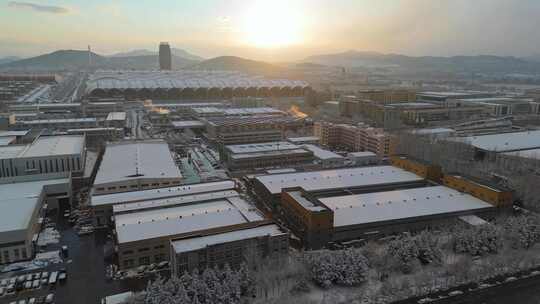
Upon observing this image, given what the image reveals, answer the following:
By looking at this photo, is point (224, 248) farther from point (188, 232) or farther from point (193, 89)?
point (193, 89)

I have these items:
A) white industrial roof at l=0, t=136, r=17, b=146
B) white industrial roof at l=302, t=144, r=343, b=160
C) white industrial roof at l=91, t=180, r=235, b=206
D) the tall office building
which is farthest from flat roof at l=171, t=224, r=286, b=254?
the tall office building

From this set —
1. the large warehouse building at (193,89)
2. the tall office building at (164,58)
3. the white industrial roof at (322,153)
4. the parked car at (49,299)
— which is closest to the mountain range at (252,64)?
the tall office building at (164,58)

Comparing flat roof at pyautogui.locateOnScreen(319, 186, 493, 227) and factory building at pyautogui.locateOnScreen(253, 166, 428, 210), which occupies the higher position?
factory building at pyautogui.locateOnScreen(253, 166, 428, 210)

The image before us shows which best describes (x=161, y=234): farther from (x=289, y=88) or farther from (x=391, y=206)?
(x=289, y=88)

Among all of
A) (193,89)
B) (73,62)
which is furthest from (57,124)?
(73,62)

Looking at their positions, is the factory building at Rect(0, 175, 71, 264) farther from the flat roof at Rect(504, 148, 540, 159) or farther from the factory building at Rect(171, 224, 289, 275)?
the flat roof at Rect(504, 148, 540, 159)

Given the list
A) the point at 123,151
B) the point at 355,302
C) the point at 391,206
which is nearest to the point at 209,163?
the point at 123,151
